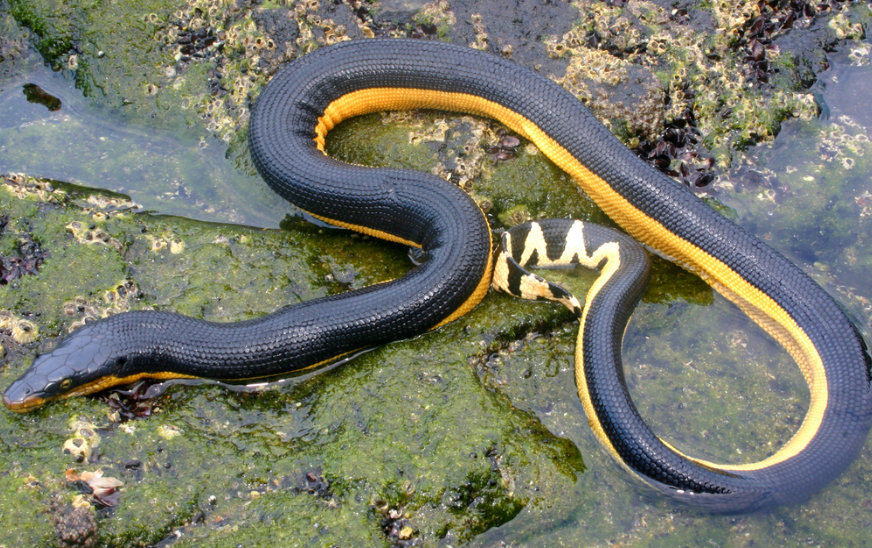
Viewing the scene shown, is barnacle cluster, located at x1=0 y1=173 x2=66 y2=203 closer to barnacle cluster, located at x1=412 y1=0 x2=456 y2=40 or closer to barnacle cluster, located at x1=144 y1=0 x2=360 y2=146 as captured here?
barnacle cluster, located at x1=144 y1=0 x2=360 y2=146

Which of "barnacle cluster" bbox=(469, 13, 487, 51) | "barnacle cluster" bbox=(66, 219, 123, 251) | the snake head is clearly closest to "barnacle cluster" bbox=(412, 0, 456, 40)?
"barnacle cluster" bbox=(469, 13, 487, 51)

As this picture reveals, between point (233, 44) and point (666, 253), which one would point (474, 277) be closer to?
point (666, 253)

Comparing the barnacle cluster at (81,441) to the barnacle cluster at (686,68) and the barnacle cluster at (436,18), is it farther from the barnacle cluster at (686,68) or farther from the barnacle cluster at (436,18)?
the barnacle cluster at (686,68)

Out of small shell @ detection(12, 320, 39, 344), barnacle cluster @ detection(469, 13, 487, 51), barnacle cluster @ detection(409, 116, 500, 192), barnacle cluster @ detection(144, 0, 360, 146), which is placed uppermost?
barnacle cluster @ detection(469, 13, 487, 51)

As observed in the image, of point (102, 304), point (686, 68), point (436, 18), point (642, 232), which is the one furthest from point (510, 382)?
point (436, 18)

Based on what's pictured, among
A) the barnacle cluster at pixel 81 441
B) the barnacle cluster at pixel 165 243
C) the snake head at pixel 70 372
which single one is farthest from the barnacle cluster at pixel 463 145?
the barnacle cluster at pixel 81 441

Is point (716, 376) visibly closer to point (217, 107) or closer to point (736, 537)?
point (736, 537)
